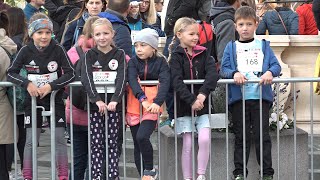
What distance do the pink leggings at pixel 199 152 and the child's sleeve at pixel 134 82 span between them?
68 cm

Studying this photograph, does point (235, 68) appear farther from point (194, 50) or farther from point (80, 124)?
point (80, 124)

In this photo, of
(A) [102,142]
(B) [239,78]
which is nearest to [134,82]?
(A) [102,142]

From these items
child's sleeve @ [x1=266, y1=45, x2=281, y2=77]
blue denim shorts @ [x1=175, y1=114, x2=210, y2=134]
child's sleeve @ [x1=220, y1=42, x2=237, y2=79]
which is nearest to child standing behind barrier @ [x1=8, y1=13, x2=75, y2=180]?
blue denim shorts @ [x1=175, y1=114, x2=210, y2=134]

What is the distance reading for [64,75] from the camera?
8266mm

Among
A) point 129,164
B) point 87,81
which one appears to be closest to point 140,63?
point 87,81

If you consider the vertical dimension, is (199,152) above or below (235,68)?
below

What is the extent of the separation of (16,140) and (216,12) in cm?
289

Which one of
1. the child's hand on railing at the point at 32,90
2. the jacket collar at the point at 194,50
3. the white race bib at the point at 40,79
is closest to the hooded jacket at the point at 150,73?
the jacket collar at the point at 194,50

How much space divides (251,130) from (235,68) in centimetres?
65

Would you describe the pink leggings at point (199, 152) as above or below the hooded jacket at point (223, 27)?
below

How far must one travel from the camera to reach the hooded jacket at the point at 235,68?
8508 millimetres

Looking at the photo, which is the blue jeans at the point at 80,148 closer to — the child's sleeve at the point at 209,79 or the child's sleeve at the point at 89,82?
the child's sleeve at the point at 89,82

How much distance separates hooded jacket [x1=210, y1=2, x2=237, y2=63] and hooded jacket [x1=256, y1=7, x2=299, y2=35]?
237 cm

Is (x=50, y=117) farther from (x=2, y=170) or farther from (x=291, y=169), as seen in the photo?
(x=291, y=169)
